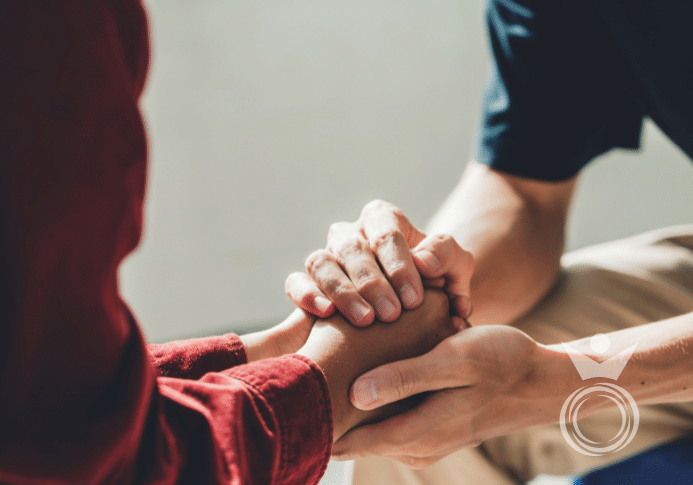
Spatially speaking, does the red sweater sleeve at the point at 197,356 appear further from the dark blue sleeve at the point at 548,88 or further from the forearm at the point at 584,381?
the dark blue sleeve at the point at 548,88

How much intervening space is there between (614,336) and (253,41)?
1.23 metres

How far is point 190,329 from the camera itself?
157 cm

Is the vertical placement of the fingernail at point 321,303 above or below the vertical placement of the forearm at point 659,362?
above

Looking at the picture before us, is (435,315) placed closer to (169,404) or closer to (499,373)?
(499,373)

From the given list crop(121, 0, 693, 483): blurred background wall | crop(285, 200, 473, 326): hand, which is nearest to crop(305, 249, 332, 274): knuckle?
crop(285, 200, 473, 326): hand

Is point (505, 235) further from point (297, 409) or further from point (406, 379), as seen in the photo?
point (297, 409)

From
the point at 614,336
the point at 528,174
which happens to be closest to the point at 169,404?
the point at 614,336

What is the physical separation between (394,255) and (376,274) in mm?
39

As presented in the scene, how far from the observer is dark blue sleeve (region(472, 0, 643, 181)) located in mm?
854

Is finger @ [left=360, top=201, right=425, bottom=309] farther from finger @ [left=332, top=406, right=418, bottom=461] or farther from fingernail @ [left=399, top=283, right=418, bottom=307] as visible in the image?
finger @ [left=332, top=406, right=418, bottom=461]

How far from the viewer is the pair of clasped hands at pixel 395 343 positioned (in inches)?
21.2

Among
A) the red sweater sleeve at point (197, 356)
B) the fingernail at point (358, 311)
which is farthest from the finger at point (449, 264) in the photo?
the red sweater sleeve at point (197, 356)

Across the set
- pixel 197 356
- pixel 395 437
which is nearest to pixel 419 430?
pixel 395 437

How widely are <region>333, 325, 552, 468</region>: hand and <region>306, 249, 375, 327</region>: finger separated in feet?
0.25
